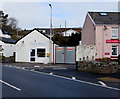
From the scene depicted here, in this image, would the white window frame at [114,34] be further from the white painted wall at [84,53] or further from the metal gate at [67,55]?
the metal gate at [67,55]

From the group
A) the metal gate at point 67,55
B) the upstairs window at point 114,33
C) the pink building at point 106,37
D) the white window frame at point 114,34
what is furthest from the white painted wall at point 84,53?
the upstairs window at point 114,33

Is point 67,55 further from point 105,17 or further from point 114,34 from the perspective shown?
point 105,17

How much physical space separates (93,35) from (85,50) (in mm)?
4796

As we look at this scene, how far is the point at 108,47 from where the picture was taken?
3114cm

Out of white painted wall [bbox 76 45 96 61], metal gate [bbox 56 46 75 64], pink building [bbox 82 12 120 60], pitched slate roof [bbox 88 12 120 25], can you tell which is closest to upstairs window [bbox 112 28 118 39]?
pink building [bbox 82 12 120 60]

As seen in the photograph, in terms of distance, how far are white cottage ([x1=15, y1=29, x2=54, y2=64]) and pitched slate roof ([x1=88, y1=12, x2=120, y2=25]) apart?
793cm

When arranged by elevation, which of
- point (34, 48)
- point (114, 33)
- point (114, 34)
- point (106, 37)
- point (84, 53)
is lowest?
point (84, 53)

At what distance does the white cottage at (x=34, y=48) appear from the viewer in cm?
2998

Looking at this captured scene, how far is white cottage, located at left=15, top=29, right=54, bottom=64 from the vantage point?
30.0 metres

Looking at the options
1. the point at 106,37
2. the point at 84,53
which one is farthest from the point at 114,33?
the point at 84,53

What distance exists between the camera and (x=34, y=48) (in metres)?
30.4

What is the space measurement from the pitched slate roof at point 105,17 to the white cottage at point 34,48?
7.93 metres

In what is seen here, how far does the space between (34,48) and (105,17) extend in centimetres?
1131

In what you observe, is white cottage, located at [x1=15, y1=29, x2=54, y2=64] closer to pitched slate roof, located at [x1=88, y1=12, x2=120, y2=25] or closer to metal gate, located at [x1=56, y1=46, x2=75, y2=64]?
metal gate, located at [x1=56, y1=46, x2=75, y2=64]
